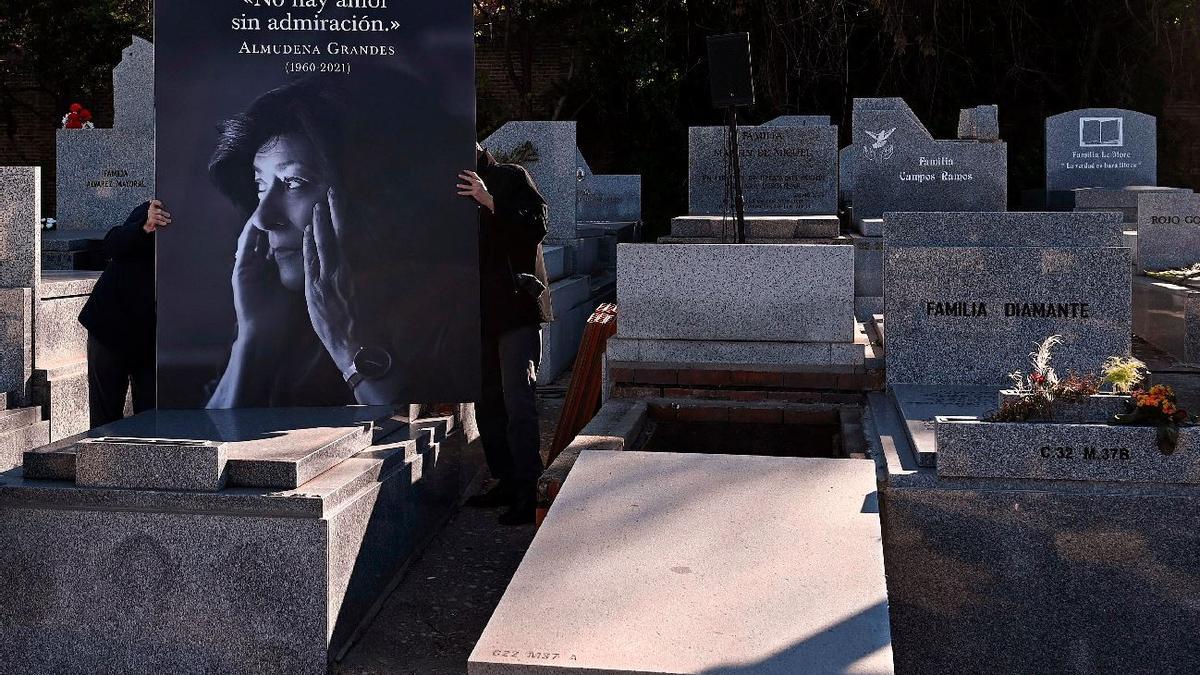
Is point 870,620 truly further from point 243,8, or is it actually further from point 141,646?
point 243,8

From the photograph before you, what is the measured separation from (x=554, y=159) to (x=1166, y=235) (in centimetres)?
561

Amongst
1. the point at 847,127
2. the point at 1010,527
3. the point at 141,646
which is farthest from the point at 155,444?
the point at 847,127

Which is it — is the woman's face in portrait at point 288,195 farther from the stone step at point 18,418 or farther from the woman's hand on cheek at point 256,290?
the stone step at point 18,418

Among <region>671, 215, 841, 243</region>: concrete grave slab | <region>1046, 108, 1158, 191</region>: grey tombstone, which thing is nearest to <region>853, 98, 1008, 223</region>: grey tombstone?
<region>671, 215, 841, 243</region>: concrete grave slab

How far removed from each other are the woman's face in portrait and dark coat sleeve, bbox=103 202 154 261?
0.70 meters

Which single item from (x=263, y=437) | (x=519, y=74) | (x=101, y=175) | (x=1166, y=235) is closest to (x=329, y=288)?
(x=263, y=437)

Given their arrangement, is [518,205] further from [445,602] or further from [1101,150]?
[1101,150]

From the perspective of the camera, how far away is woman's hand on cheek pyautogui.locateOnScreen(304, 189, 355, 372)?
15.5 ft

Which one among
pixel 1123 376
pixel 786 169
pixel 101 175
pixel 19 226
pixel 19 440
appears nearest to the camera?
pixel 1123 376

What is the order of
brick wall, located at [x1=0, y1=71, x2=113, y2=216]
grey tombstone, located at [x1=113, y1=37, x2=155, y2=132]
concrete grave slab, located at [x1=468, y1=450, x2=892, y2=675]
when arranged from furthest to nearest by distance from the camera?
brick wall, located at [x1=0, y1=71, x2=113, y2=216], grey tombstone, located at [x1=113, y1=37, x2=155, y2=132], concrete grave slab, located at [x1=468, y1=450, x2=892, y2=675]

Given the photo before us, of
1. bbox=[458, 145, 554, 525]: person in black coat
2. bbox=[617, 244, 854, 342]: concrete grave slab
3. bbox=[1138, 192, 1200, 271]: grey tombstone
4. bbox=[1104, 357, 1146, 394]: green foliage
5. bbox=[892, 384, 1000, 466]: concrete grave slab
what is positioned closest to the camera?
bbox=[1104, 357, 1146, 394]: green foliage

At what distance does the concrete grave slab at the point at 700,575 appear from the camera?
2943mm

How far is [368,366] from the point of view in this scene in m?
4.74

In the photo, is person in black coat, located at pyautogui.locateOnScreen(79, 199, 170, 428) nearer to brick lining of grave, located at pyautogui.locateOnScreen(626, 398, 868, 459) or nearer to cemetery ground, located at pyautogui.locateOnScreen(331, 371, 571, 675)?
cemetery ground, located at pyautogui.locateOnScreen(331, 371, 571, 675)
